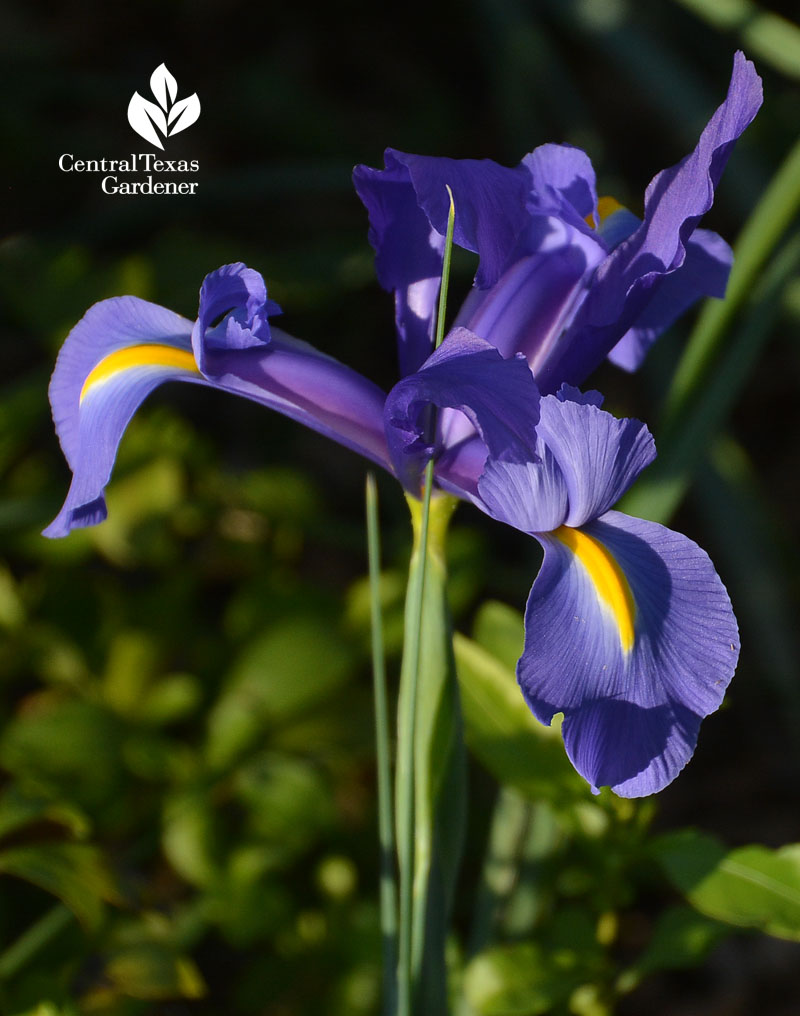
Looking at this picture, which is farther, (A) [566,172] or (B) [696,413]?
(B) [696,413]

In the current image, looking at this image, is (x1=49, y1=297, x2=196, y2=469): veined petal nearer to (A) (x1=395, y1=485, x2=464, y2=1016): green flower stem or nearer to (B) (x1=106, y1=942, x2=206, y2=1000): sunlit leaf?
(A) (x1=395, y1=485, x2=464, y2=1016): green flower stem

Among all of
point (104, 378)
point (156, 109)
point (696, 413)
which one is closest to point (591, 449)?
point (104, 378)

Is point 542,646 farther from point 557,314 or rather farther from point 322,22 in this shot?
point 322,22

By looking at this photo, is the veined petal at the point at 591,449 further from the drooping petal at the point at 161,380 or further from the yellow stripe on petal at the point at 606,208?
the yellow stripe on petal at the point at 606,208

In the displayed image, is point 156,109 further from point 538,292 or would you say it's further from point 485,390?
Result: point 485,390

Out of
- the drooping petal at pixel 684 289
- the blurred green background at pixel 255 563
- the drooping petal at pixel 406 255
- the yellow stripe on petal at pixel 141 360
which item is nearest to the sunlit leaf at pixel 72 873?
the blurred green background at pixel 255 563

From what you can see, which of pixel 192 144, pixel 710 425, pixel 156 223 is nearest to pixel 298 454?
pixel 156 223
